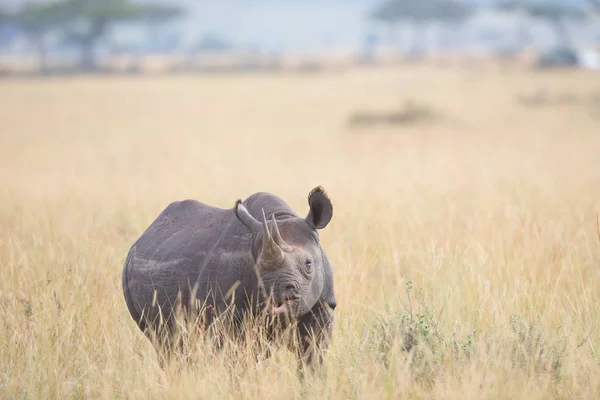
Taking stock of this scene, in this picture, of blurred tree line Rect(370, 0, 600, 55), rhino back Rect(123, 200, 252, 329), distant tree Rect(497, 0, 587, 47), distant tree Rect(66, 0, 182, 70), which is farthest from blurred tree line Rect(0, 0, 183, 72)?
rhino back Rect(123, 200, 252, 329)

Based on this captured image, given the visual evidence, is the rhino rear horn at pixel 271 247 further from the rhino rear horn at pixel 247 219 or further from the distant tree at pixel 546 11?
the distant tree at pixel 546 11

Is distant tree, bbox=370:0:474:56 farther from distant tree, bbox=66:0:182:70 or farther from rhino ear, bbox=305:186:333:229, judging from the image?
rhino ear, bbox=305:186:333:229

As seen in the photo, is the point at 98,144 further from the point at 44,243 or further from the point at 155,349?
the point at 155,349

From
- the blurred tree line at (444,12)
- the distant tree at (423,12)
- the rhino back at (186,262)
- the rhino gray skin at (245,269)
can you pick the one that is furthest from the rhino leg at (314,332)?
the distant tree at (423,12)

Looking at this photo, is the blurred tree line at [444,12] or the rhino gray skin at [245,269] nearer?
the rhino gray skin at [245,269]

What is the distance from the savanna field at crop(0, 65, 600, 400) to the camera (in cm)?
417

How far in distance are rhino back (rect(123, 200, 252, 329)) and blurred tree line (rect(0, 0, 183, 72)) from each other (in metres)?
72.0

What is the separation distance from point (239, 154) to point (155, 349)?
12.4 metres

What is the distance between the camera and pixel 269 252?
3977 mm

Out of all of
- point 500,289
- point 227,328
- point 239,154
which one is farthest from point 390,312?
point 239,154

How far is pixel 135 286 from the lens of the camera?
15.4ft

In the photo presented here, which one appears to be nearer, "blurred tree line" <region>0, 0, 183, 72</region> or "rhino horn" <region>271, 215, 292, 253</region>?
"rhino horn" <region>271, 215, 292, 253</region>

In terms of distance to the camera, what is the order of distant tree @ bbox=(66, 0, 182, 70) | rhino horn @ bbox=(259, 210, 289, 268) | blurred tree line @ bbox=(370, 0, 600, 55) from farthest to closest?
blurred tree line @ bbox=(370, 0, 600, 55) → distant tree @ bbox=(66, 0, 182, 70) → rhino horn @ bbox=(259, 210, 289, 268)

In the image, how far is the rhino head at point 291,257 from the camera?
398cm
